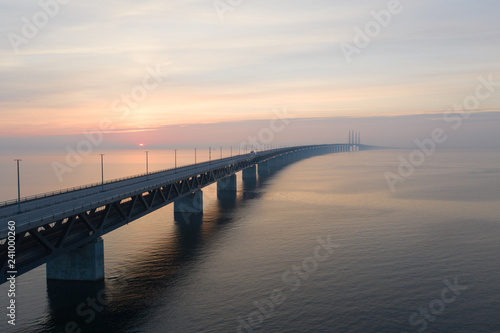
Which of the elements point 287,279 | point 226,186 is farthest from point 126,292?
point 226,186

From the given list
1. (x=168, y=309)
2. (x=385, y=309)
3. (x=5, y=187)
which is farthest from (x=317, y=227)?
(x=5, y=187)

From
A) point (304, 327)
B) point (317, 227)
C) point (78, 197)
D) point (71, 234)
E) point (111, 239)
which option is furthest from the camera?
point (317, 227)

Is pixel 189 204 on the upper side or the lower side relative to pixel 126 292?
upper

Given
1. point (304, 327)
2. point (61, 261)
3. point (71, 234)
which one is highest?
point (71, 234)

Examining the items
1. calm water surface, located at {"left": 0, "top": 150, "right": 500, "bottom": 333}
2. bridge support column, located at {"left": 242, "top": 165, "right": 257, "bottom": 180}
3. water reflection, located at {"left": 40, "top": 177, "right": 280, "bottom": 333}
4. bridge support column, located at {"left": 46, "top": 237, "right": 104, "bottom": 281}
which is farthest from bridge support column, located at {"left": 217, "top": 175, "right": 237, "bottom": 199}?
bridge support column, located at {"left": 46, "top": 237, "right": 104, "bottom": 281}

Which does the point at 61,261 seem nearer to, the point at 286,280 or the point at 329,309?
the point at 286,280

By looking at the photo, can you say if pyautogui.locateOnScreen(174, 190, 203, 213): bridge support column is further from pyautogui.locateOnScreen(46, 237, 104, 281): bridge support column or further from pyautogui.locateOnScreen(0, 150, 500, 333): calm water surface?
pyautogui.locateOnScreen(46, 237, 104, 281): bridge support column

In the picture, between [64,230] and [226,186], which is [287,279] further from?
[226,186]
